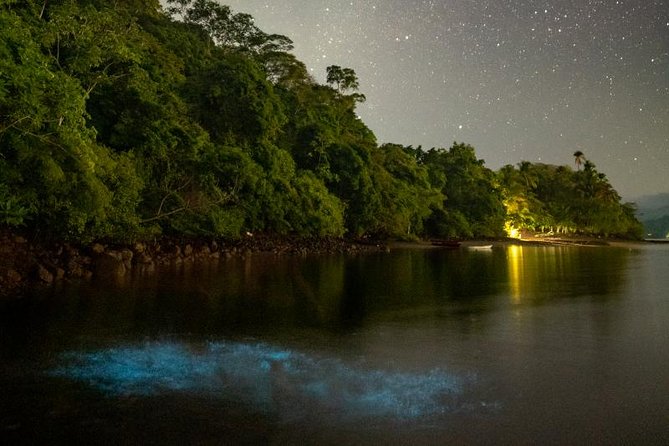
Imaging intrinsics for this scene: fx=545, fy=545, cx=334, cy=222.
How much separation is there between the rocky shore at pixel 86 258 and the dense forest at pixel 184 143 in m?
0.72

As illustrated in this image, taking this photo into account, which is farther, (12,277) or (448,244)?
(448,244)

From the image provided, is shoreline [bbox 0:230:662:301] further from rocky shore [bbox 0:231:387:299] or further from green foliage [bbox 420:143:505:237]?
green foliage [bbox 420:143:505:237]

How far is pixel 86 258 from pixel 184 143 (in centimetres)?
822

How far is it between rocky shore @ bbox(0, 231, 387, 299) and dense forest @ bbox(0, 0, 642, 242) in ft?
2.35

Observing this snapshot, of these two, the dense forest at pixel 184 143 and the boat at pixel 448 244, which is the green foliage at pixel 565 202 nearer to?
the dense forest at pixel 184 143

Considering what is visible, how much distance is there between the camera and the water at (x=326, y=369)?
5605 mm

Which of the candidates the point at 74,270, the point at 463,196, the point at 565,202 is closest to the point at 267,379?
A: the point at 74,270

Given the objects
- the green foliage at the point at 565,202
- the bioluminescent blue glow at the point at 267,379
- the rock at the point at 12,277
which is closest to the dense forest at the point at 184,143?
the rock at the point at 12,277

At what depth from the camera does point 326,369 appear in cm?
796

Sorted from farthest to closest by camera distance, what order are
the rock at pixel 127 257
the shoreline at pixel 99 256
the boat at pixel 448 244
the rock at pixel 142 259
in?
the boat at pixel 448 244, the rock at pixel 142 259, the rock at pixel 127 257, the shoreline at pixel 99 256

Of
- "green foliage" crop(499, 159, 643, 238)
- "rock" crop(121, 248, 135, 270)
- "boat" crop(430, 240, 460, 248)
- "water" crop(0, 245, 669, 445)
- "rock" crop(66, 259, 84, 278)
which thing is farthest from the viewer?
"green foliage" crop(499, 159, 643, 238)

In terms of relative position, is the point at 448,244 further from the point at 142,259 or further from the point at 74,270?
the point at 74,270

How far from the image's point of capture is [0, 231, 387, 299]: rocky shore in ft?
55.2

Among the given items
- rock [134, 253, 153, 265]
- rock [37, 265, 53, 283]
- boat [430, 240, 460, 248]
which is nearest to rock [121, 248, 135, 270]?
rock [134, 253, 153, 265]
